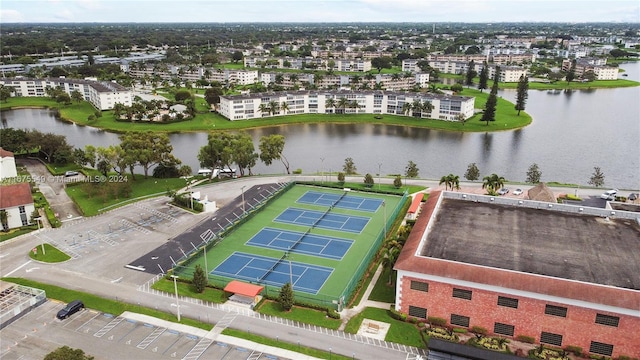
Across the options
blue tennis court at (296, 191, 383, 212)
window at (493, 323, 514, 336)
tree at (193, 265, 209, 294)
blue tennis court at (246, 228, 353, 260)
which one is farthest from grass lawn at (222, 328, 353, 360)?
blue tennis court at (296, 191, 383, 212)

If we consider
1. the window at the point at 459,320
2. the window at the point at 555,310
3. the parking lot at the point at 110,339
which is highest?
the window at the point at 555,310

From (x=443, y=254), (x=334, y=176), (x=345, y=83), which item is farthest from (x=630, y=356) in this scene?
(x=345, y=83)

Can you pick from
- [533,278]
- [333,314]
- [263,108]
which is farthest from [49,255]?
[263,108]

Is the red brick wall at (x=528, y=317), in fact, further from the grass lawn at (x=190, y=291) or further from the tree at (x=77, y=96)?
the tree at (x=77, y=96)

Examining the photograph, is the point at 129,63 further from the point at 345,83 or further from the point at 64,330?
the point at 64,330

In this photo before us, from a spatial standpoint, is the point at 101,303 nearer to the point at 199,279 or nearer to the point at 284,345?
the point at 199,279

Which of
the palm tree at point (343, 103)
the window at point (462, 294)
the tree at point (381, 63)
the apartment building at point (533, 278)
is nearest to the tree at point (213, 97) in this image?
the palm tree at point (343, 103)
